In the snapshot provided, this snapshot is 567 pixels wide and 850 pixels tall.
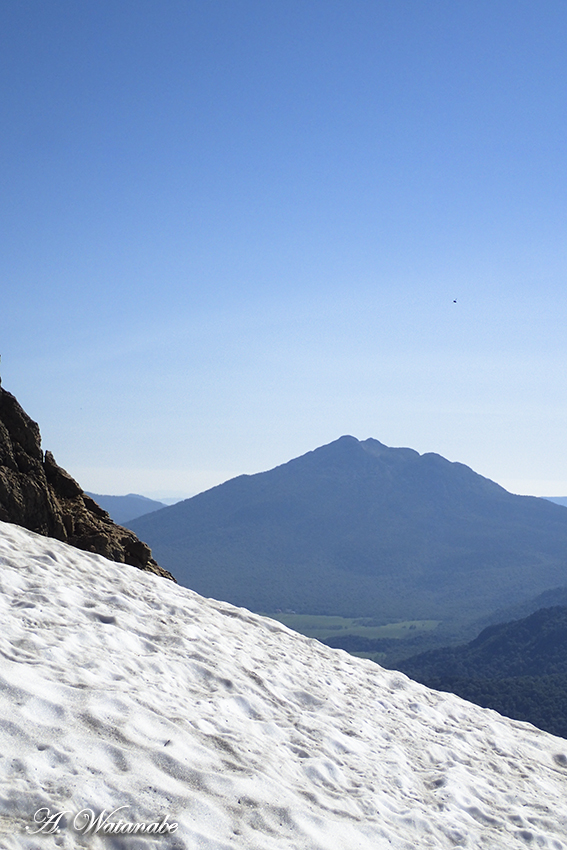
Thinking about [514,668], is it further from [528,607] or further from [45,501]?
[45,501]

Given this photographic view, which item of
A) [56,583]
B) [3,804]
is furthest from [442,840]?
[56,583]

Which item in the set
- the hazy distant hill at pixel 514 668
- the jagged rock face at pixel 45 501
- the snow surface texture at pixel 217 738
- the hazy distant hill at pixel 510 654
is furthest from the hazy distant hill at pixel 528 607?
the snow surface texture at pixel 217 738

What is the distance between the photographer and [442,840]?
281 inches

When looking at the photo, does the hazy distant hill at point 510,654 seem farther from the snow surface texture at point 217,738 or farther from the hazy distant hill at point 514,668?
the snow surface texture at point 217,738

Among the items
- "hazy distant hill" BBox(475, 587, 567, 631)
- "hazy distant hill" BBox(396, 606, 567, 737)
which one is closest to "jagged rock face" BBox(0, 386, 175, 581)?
"hazy distant hill" BBox(396, 606, 567, 737)

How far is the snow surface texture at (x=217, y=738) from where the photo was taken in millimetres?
5645

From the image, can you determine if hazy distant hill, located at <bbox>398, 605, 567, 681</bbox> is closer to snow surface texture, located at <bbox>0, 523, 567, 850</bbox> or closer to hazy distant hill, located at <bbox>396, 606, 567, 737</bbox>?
hazy distant hill, located at <bbox>396, 606, 567, 737</bbox>

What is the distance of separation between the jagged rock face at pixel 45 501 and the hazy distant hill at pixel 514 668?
4922 cm

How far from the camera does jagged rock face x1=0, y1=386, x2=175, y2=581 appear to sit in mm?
13078

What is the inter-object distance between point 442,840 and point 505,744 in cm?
495

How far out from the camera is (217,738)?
729 centimetres

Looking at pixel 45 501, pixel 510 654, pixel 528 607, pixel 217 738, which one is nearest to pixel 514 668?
pixel 510 654

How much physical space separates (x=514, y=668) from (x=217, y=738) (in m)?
109

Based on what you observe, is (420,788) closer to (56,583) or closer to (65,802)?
(65,802)
